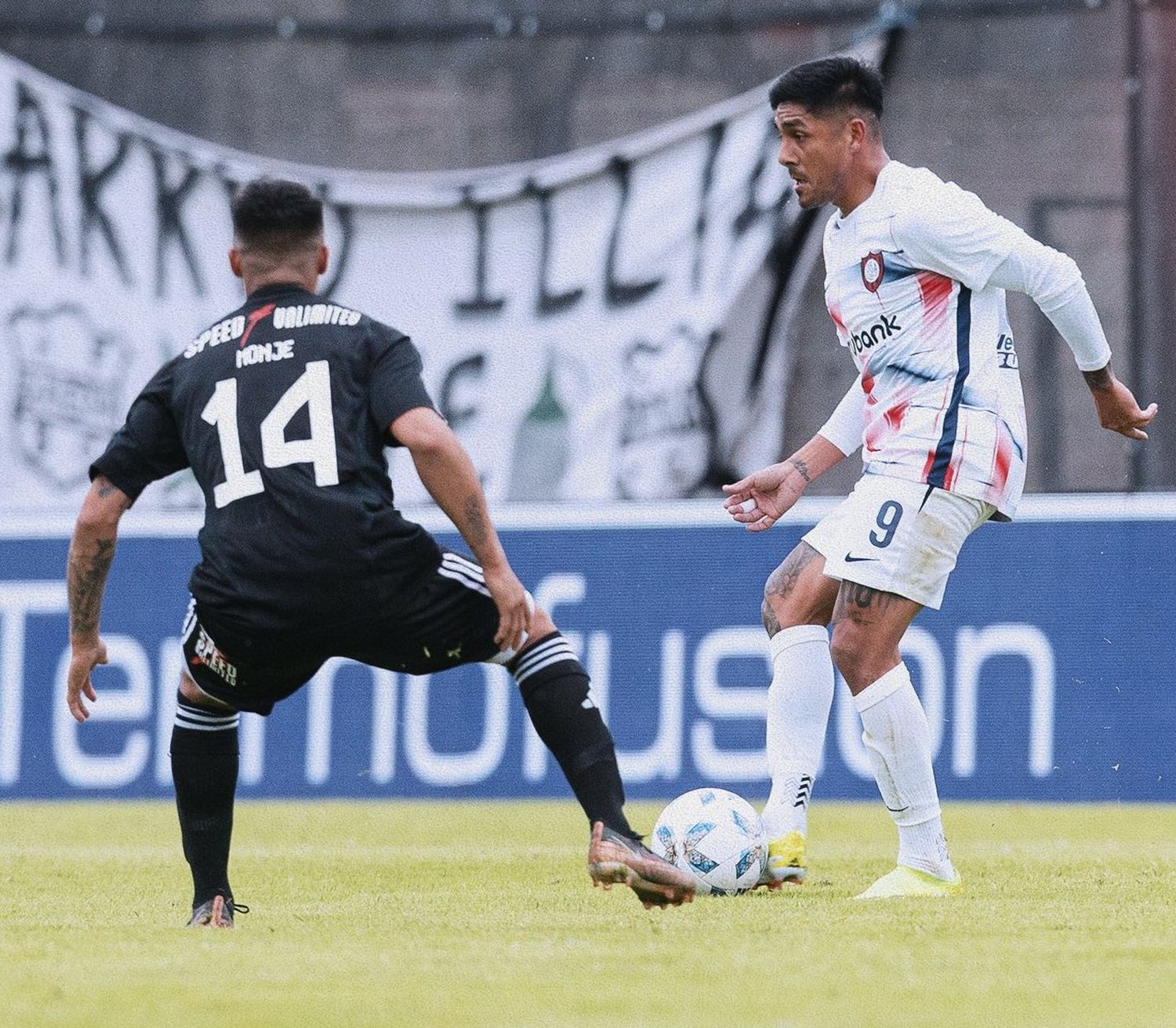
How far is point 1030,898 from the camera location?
5.11 m

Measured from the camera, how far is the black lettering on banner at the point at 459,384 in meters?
10.5

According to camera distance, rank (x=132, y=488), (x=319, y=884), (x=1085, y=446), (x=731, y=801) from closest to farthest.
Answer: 1. (x=132, y=488)
2. (x=731, y=801)
3. (x=319, y=884)
4. (x=1085, y=446)

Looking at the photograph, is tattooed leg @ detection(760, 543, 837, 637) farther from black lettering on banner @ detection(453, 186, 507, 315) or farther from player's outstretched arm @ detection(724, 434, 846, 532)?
black lettering on banner @ detection(453, 186, 507, 315)

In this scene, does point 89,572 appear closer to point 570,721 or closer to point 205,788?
point 205,788

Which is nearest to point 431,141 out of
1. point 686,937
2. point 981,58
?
point 981,58

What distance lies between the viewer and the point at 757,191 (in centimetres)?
1027

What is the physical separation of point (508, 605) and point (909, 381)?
1.24m

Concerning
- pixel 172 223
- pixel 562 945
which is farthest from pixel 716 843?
pixel 172 223

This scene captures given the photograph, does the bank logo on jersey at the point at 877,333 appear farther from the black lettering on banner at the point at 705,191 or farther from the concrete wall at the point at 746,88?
the black lettering on banner at the point at 705,191

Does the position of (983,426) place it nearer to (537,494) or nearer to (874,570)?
(874,570)

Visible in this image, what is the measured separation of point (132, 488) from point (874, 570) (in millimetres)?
1680

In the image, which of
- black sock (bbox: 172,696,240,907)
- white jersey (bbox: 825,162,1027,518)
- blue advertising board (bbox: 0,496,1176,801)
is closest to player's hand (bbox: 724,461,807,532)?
white jersey (bbox: 825,162,1027,518)

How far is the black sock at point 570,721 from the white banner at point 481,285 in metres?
5.44

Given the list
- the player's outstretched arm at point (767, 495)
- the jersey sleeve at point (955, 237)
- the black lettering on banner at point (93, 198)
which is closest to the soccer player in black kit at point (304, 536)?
the player's outstretched arm at point (767, 495)
